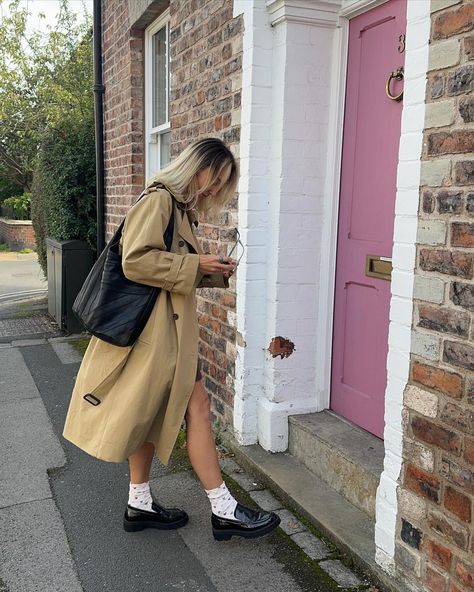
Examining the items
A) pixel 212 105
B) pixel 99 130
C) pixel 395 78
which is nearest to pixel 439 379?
pixel 395 78

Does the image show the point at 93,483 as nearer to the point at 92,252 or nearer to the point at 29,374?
the point at 29,374

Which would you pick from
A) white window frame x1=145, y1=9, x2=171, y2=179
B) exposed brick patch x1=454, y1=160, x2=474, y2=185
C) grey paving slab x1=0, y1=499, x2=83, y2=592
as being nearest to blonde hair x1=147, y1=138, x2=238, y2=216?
exposed brick patch x1=454, y1=160, x2=474, y2=185

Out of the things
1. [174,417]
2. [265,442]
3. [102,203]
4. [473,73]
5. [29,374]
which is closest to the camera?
[473,73]

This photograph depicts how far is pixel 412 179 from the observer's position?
239 centimetres

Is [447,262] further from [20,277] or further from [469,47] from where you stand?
[20,277]

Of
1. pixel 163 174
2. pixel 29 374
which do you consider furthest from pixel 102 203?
pixel 163 174

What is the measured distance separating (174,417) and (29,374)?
3.50 meters

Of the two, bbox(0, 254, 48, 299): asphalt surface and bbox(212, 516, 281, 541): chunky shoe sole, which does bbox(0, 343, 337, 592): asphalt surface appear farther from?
bbox(0, 254, 48, 299): asphalt surface

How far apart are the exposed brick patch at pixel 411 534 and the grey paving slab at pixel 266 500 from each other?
935 millimetres

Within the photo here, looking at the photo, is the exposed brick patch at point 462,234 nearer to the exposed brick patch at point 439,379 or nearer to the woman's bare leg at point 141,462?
the exposed brick patch at point 439,379

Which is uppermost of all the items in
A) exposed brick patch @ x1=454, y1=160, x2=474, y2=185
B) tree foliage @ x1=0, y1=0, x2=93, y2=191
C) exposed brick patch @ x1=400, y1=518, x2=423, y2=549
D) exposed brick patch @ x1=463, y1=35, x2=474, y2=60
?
tree foliage @ x1=0, y1=0, x2=93, y2=191

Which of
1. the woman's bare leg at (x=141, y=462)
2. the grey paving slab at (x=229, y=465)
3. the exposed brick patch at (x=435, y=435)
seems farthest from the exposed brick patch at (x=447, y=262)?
the grey paving slab at (x=229, y=465)

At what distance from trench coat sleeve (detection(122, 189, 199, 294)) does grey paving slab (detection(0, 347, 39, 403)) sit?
3033mm

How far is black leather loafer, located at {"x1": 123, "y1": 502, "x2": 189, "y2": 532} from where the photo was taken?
3148 millimetres
